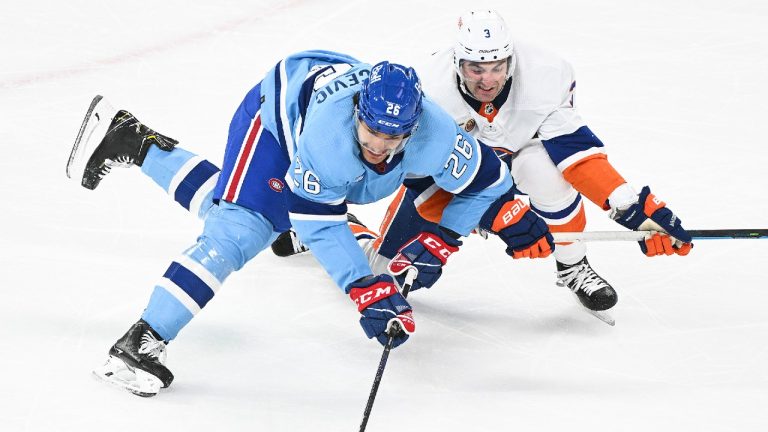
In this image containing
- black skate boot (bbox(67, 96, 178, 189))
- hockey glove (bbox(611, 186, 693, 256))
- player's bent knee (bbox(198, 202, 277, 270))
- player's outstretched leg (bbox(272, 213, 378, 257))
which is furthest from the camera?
player's outstretched leg (bbox(272, 213, 378, 257))

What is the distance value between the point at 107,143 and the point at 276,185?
29.8 inches

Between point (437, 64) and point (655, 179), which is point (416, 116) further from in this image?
point (655, 179)

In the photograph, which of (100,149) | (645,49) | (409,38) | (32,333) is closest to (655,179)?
(645,49)

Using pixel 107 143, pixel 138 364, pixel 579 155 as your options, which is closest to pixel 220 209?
pixel 138 364

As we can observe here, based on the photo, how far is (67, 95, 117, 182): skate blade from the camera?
3.48 m

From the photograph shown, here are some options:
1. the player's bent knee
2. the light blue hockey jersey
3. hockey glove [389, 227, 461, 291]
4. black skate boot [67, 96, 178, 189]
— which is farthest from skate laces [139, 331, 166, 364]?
black skate boot [67, 96, 178, 189]

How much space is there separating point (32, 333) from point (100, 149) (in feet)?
2.45

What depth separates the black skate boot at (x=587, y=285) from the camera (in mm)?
3287

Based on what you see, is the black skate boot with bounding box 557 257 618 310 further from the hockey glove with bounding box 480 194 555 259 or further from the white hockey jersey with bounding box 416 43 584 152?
the white hockey jersey with bounding box 416 43 584 152

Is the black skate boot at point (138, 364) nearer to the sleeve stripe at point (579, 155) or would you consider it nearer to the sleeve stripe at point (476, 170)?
the sleeve stripe at point (476, 170)

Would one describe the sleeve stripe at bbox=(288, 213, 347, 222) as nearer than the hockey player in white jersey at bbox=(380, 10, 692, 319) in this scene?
Yes

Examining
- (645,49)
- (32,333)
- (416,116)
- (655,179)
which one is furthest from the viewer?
(645,49)

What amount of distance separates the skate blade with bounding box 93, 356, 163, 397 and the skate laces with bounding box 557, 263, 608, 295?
53.8 inches

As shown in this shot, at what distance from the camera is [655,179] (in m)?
4.07
